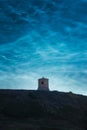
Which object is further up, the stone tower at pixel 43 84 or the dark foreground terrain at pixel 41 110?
the stone tower at pixel 43 84

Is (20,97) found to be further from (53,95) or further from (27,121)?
(27,121)

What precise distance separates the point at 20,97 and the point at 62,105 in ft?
34.2

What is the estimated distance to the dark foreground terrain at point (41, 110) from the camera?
45062 mm

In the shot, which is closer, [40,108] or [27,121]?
[27,121]

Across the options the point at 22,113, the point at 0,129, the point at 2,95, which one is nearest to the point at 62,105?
the point at 22,113

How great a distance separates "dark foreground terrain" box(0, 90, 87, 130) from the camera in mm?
45062

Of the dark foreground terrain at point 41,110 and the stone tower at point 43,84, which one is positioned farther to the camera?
the stone tower at point 43,84

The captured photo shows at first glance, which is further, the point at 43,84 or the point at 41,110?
the point at 43,84

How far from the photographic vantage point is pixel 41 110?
5438 cm

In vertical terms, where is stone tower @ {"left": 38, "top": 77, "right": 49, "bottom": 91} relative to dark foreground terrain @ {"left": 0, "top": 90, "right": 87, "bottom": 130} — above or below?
above

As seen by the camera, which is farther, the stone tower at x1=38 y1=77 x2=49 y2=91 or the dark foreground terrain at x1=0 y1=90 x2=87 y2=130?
the stone tower at x1=38 y1=77 x2=49 y2=91

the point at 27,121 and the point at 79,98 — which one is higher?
the point at 79,98

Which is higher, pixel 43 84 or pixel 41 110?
pixel 43 84

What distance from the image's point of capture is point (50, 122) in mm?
47125
